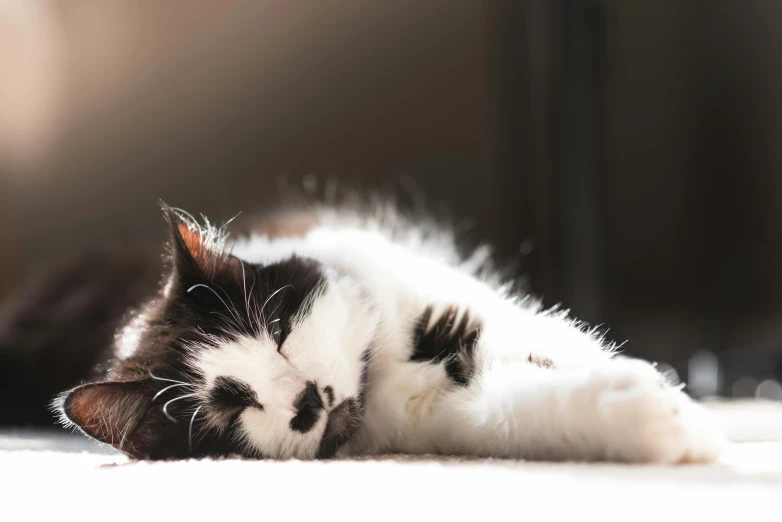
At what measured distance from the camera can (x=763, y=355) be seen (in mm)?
2336

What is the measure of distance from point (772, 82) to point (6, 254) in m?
2.94

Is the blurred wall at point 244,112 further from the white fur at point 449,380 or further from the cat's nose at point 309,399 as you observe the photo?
the cat's nose at point 309,399

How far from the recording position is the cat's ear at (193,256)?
3.46ft

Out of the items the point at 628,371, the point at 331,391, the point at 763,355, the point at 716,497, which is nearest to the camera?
the point at 716,497

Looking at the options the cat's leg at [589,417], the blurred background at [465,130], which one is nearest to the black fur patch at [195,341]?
the cat's leg at [589,417]

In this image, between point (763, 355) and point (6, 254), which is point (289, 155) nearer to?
point (6, 254)

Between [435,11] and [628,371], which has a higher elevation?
[435,11]

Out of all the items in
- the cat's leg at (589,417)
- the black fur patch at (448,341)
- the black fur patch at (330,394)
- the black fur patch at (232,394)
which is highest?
the black fur patch at (448,341)

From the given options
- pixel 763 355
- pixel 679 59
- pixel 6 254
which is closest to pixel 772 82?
pixel 679 59

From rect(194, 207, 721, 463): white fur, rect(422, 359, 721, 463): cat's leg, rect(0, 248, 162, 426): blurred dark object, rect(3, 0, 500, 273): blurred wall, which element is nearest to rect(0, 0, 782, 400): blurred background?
rect(3, 0, 500, 273): blurred wall

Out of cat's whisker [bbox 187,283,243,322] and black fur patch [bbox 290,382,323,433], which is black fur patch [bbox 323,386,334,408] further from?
cat's whisker [bbox 187,283,243,322]

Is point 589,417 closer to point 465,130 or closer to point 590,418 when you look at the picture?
point 590,418

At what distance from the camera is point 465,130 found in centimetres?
292

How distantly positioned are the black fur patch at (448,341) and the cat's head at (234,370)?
89 mm
